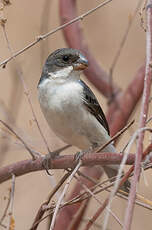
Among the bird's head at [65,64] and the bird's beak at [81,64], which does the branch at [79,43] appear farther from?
the bird's beak at [81,64]

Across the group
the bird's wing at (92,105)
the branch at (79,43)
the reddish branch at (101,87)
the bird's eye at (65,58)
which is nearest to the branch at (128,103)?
the reddish branch at (101,87)

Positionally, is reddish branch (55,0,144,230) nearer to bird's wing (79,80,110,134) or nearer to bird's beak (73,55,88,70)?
bird's wing (79,80,110,134)

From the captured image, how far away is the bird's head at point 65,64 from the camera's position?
3.50 m

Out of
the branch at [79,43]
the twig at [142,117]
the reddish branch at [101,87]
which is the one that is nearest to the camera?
the twig at [142,117]

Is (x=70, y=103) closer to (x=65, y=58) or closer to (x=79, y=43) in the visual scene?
(x=65, y=58)

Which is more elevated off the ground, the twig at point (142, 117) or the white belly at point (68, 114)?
the white belly at point (68, 114)

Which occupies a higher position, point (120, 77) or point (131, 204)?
point (120, 77)

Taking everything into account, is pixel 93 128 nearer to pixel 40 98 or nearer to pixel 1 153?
pixel 40 98

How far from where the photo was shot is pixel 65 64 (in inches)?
142

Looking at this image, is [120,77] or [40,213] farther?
[120,77]

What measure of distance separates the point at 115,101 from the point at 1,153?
0.90 meters

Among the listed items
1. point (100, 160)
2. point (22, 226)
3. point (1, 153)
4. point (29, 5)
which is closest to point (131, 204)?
point (100, 160)

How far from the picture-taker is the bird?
3482 millimetres

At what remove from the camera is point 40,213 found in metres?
2.28
